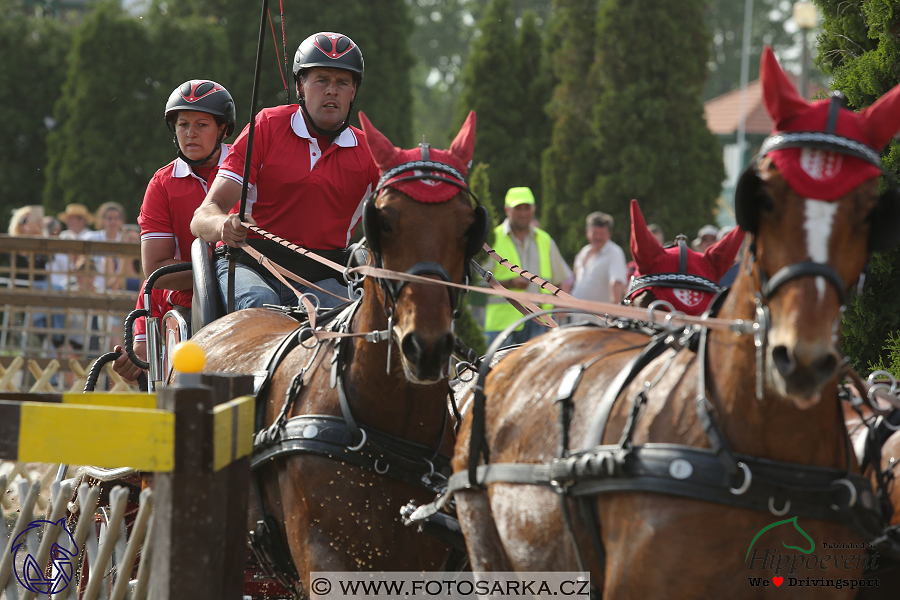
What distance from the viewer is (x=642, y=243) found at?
3.82m

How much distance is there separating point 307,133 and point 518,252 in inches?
225

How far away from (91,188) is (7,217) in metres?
2.58

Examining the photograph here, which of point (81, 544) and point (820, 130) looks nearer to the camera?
point (820, 130)

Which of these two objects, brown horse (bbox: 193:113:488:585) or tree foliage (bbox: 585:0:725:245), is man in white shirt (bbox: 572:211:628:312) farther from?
brown horse (bbox: 193:113:488:585)

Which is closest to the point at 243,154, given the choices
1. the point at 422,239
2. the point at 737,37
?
the point at 422,239

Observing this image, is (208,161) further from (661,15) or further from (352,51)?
(661,15)

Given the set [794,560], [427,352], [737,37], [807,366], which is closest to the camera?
[807,366]

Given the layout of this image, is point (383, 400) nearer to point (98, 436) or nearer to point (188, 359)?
point (188, 359)

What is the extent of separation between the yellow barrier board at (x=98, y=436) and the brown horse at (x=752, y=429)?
0.98 m

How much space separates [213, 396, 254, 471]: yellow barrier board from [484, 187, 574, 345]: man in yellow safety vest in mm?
6948

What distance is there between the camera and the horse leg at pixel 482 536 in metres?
3.06

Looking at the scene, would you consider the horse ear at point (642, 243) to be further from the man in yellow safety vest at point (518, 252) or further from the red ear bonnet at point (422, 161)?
the man in yellow safety vest at point (518, 252)

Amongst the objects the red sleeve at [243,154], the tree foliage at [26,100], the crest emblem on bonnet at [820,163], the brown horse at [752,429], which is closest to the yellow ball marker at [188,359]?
the brown horse at [752,429]

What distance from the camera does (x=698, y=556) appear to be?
7.81 feet
